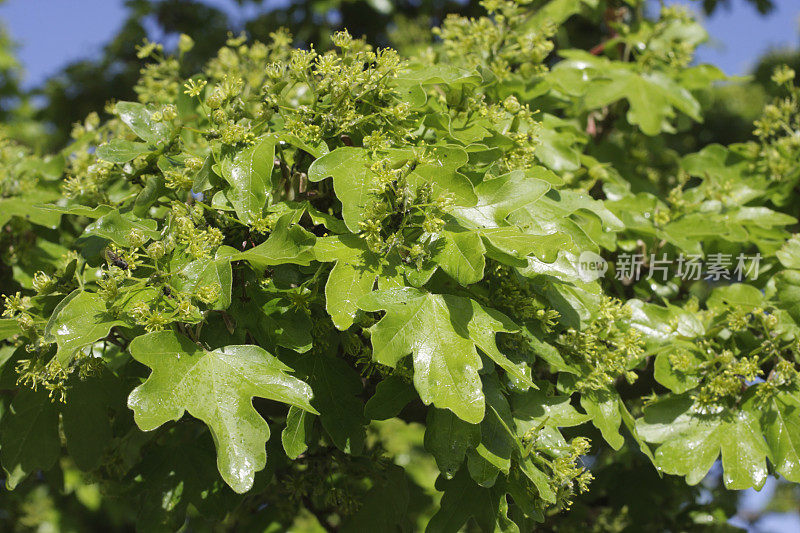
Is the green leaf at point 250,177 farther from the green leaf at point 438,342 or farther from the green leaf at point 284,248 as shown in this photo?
the green leaf at point 438,342

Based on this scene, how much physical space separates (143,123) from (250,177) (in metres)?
0.36

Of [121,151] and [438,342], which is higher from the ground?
[121,151]

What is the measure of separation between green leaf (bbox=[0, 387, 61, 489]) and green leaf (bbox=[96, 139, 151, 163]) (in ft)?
1.81

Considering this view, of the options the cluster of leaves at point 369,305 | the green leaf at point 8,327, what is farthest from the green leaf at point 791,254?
the green leaf at point 8,327

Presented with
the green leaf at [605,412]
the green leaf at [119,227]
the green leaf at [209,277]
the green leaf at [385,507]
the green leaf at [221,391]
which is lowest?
the green leaf at [385,507]

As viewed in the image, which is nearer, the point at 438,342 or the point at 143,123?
the point at 438,342

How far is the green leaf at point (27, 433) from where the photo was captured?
1568 mm

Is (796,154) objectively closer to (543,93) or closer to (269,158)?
(543,93)

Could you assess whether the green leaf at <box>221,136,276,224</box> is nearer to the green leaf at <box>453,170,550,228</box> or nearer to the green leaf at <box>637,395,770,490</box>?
the green leaf at <box>453,170,550,228</box>

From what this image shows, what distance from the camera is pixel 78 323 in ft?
4.01

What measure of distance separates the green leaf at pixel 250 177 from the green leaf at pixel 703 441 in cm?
101

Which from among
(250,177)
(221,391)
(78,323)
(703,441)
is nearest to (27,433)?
(78,323)

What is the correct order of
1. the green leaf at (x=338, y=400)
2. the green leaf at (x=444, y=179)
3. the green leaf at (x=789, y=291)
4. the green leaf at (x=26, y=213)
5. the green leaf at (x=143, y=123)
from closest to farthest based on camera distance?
the green leaf at (x=444, y=179)
the green leaf at (x=338, y=400)
the green leaf at (x=143, y=123)
the green leaf at (x=789, y=291)
the green leaf at (x=26, y=213)

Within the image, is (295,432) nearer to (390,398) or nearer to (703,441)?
(390,398)
